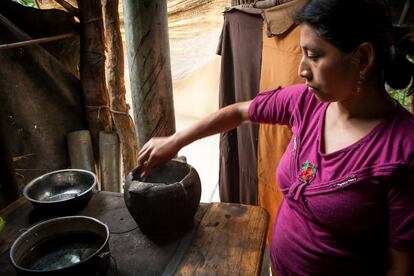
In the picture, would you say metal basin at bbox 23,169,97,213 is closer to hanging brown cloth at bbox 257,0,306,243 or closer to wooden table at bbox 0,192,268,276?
wooden table at bbox 0,192,268,276

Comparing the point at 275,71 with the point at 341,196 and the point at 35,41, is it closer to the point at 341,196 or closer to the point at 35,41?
the point at 341,196

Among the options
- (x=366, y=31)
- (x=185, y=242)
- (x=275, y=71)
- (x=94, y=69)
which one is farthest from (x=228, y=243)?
(x=94, y=69)

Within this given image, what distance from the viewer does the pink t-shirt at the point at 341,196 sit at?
88cm

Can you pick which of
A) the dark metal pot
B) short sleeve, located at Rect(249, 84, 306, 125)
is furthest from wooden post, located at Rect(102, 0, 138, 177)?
short sleeve, located at Rect(249, 84, 306, 125)

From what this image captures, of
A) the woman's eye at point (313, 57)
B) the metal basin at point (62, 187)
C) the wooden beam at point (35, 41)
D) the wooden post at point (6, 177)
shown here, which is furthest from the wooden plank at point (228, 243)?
the wooden beam at point (35, 41)

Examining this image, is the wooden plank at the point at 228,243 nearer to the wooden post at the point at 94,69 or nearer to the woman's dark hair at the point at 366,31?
the woman's dark hair at the point at 366,31

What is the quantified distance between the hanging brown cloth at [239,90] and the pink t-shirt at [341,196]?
2.95 feet

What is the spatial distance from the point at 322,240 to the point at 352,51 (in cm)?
62

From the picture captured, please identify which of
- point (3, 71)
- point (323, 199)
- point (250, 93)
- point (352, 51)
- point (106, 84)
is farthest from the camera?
point (106, 84)

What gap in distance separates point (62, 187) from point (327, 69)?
5.11ft

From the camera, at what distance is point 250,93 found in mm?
2217

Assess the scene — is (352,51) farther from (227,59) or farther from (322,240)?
(227,59)

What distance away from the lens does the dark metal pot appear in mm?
1198

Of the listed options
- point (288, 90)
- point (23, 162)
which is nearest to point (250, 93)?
point (288, 90)
